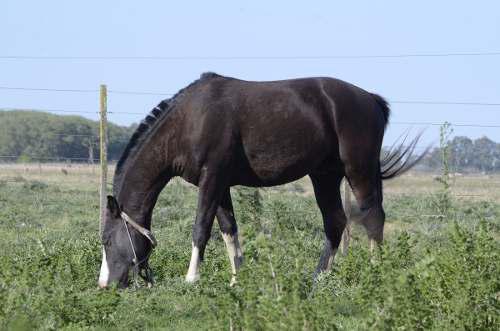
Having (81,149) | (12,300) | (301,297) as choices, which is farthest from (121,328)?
(81,149)

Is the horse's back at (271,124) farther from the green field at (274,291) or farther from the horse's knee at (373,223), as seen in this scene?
the green field at (274,291)

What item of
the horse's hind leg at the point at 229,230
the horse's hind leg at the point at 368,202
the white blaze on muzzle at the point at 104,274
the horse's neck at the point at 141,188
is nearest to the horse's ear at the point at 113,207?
the horse's neck at the point at 141,188

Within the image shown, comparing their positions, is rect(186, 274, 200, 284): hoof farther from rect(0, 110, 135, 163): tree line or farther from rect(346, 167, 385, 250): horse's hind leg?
rect(0, 110, 135, 163): tree line

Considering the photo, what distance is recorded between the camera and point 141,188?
379 inches

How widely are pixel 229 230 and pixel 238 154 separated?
2.66ft

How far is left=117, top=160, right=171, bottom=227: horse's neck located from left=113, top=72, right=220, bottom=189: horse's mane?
0.13 meters

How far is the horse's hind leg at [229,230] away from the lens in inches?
388

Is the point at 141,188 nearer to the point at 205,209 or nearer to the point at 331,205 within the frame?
the point at 205,209

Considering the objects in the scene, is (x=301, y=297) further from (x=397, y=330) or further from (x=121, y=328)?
(x=121, y=328)

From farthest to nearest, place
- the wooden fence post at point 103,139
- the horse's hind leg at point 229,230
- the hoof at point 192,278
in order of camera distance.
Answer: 1. the wooden fence post at point 103,139
2. the horse's hind leg at point 229,230
3. the hoof at point 192,278

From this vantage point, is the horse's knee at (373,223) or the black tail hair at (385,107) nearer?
the horse's knee at (373,223)

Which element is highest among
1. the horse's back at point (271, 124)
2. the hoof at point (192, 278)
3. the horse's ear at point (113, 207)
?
the horse's back at point (271, 124)

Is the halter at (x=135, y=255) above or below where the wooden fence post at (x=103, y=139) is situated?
below

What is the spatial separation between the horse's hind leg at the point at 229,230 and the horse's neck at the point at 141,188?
2.41 ft
